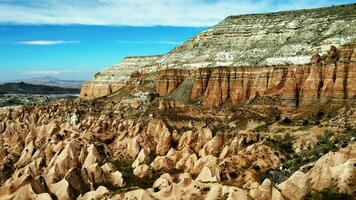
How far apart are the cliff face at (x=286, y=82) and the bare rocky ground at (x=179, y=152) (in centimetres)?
280

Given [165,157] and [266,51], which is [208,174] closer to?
[165,157]

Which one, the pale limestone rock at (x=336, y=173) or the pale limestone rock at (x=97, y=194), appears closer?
the pale limestone rock at (x=336, y=173)

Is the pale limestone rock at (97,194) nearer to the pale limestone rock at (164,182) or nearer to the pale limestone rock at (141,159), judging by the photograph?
the pale limestone rock at (164,182)

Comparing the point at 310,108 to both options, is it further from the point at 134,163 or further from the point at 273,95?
the point at 134,163

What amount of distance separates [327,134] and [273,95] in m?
22.1

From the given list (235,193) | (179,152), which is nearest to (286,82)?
(179,152)

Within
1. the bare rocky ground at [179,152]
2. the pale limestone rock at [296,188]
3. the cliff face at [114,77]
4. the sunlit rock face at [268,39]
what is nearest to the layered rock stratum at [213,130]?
the pale limestone rock at [296,188]

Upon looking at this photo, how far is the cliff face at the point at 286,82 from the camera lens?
87.4m

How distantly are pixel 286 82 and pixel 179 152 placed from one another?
22.7m

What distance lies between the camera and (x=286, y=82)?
308 ft

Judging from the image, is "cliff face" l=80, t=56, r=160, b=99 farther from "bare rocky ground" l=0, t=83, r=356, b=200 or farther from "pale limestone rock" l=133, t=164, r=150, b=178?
"pale limestone rock" l=133, t=164, r=150, b=178

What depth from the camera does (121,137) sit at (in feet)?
323

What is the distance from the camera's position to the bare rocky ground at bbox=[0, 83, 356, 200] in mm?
54969

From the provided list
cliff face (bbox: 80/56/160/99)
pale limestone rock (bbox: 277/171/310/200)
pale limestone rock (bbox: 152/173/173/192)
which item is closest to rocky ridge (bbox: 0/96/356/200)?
pale limestone rock (bbox: 277/171/310/200)
